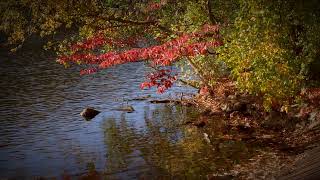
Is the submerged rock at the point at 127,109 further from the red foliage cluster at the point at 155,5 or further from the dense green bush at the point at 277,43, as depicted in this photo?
the dense green bush at the point at 277,43

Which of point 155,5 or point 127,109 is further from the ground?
point 155,5

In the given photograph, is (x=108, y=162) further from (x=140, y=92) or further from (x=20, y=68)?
(x=20, y=68)

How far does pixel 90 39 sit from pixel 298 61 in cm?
1321

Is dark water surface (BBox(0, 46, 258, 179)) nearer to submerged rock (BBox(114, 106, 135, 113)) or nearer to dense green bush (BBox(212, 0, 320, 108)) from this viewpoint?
submerged rock (BBox(114, 106, 135, 113))

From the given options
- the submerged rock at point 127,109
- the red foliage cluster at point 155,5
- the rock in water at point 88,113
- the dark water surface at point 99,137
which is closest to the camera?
the dark water surface at point 99,137

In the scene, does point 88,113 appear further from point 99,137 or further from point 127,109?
point 99,137

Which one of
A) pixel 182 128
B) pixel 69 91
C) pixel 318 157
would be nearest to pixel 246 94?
pixel 182 128

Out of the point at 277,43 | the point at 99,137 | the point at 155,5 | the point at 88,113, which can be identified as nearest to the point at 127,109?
the point at 88,113

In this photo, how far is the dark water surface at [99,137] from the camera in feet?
60.7

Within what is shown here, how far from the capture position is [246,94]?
26.7m

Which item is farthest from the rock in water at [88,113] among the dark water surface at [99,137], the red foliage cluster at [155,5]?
the red foliage cluster at [155,5]

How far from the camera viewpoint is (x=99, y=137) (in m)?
24.0

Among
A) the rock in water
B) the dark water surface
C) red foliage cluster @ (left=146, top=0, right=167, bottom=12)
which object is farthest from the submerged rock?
red foliage cluster @ (left=146, top=0, right=167, bottom=12)

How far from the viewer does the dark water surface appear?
729 inches
